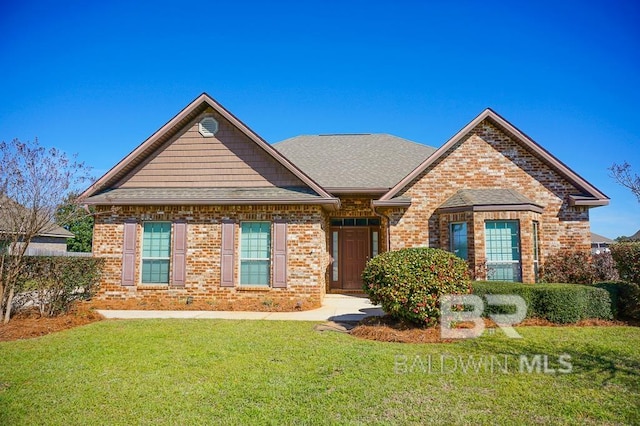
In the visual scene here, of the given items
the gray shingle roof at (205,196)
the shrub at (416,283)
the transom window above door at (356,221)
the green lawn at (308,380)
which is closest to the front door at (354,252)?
the transom window above door at (356,221)

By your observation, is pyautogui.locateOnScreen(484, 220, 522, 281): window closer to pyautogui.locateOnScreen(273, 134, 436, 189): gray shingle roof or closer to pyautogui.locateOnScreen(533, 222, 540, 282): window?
pyautogui.locateOnScreen(533, 222, 540, 282): window

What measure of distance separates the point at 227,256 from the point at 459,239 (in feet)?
22.8

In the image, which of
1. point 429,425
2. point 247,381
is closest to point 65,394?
point 247,381

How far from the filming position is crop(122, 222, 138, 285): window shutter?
11.9m

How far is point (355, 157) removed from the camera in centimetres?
1670

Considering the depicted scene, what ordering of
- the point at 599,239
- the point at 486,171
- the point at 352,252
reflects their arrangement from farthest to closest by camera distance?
the point at 599,239, the point at 352,252, the point at 486,171

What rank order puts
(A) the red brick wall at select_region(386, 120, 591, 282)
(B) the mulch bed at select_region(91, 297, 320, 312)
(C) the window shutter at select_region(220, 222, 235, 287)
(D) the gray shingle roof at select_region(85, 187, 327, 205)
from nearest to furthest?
(B) the mulch bed at select_region(91, 297, 320, 312) → (D) the gray shingle roof at select_region(85, 187, 327, 205) → (C) the window shutter at select_region(220, 222, 235, 287) → (A) the red brick wall at select_region(386, 120, 591, 282)

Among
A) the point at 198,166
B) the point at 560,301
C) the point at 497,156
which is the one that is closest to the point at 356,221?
the point at 497,156

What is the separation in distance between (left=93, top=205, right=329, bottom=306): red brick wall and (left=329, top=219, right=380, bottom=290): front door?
2.56 meters

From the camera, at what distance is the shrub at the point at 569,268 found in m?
11.1

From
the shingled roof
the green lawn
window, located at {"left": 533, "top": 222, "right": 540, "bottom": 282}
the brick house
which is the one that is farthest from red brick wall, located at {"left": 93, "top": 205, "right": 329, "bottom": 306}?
window, located at {"left": 533, "top": 222, "right": 540, "bottom": 282}

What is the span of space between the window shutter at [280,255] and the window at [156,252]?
3.28m

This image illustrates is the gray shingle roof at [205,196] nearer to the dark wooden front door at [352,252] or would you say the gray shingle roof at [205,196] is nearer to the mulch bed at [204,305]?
the mulch bed at [204,305]

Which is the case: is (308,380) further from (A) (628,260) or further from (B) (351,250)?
(B) (351,250)
